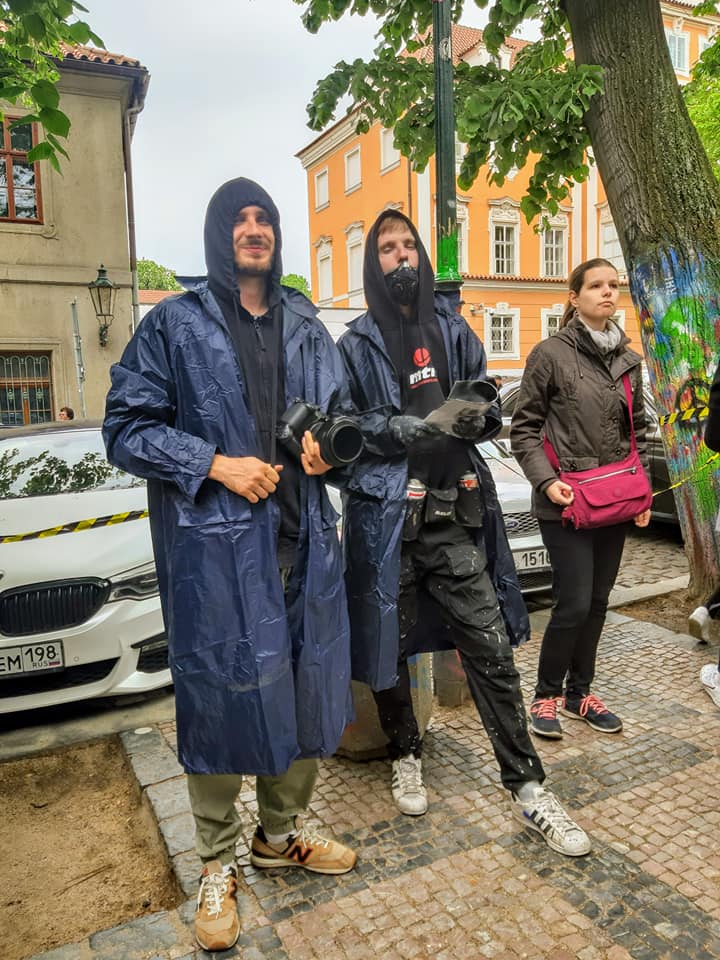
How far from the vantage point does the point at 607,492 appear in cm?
348

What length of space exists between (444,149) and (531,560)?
2913 millimetres

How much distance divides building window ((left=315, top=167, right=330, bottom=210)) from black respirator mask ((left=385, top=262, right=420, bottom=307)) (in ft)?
124

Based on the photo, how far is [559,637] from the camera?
3641 mm

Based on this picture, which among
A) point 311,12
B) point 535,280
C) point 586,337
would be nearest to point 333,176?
point 535,280

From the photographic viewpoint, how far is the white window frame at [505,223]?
33.1 metres

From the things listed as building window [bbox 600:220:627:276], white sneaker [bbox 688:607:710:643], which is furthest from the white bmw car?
building window [bbox 600:220:627:276]

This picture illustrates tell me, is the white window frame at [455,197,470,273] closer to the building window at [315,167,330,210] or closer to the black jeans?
the building window at [315,167,330,210]

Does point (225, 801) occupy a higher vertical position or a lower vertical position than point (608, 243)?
lower

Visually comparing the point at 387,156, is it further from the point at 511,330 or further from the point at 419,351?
the point at 419,351

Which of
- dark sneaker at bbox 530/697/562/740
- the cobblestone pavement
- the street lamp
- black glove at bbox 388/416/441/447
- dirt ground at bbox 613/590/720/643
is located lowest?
the cobblestone pavement

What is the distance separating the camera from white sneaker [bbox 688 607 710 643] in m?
4.88

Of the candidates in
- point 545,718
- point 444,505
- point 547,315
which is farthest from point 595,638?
point 547,315

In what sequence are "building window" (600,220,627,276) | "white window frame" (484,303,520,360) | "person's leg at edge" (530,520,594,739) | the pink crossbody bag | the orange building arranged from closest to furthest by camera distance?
the pink crossbody bag, "person's leg at edge" (530,520,594,739), the orange building, "white window frame" (484,303,520,360), "building window" (600,220,627,276)

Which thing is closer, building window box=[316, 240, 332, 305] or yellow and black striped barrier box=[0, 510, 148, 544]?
yellow and black striped barrier box=[0, 510, 148, 544]
